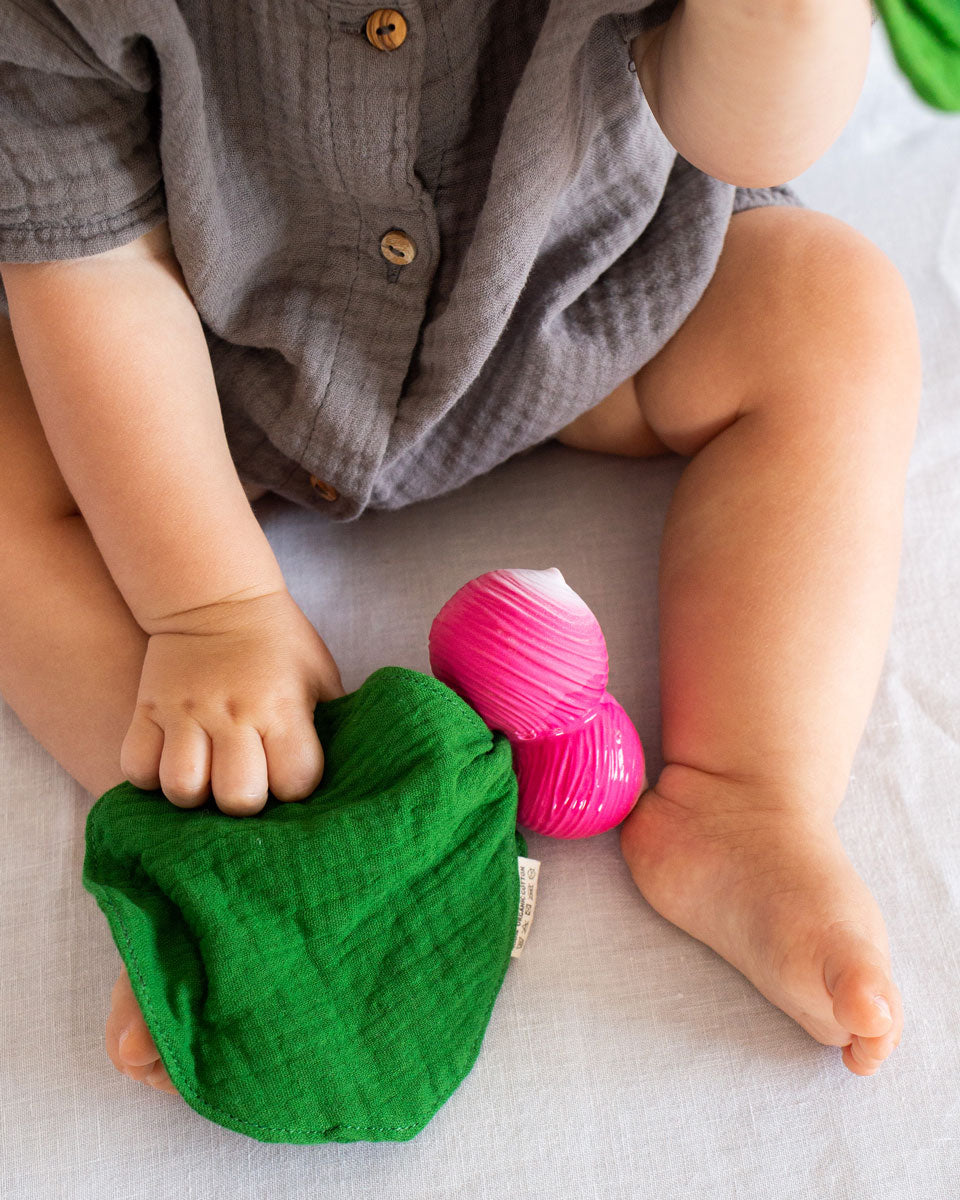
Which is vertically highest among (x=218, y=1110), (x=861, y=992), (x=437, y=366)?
(x=437, y=366)

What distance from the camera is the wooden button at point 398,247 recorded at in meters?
0.58

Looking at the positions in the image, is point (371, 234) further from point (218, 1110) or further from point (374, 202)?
point (218, 1110)

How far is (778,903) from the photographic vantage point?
1.63ft

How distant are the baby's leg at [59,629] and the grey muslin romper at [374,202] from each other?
0.38ft

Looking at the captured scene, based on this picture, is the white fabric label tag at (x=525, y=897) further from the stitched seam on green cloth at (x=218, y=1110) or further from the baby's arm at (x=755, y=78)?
the baby's arm at (x=755, y=78)

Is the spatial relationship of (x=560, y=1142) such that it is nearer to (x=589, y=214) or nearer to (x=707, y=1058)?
(x=707, y=1058)

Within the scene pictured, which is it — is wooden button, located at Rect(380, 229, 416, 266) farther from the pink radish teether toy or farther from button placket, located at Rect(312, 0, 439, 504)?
the pink radish teether toy

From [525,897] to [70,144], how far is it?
0.42m

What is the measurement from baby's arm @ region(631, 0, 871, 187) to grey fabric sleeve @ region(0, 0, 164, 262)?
0.80 feet

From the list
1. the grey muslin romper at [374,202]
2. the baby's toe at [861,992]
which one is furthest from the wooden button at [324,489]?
the baby's toe at [861,992]

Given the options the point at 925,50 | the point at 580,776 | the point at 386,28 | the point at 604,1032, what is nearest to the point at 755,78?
the point at 925,50

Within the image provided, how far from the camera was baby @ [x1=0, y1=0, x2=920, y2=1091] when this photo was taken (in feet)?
1.63

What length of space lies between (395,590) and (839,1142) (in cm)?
37

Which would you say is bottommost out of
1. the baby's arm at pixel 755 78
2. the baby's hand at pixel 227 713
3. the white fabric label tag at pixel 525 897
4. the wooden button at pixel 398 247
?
the white fabric label tag at pixel 525 897
